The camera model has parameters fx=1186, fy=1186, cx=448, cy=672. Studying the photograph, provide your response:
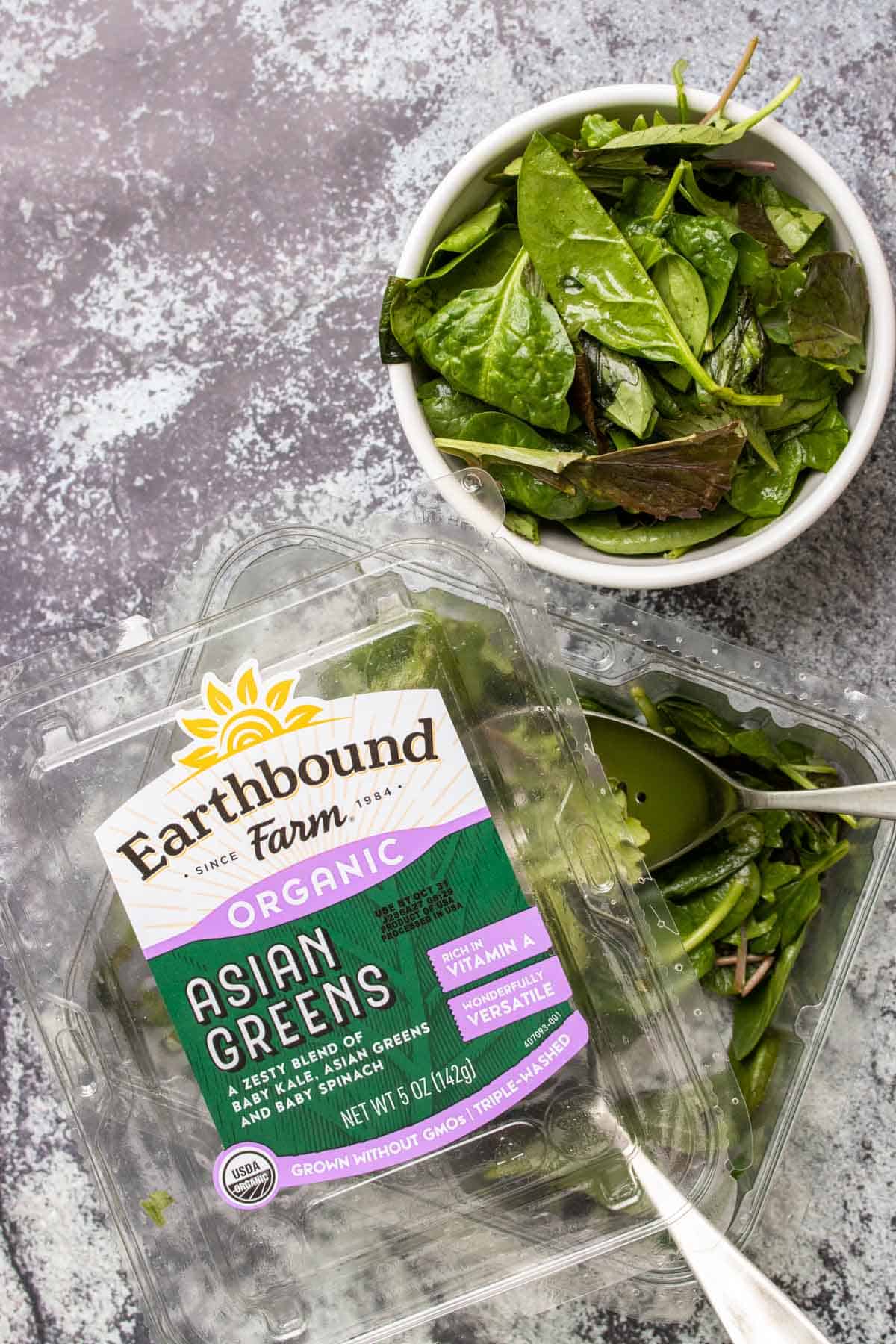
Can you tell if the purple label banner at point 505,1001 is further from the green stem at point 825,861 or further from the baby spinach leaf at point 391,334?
the baby spinach leaf at point 391,334

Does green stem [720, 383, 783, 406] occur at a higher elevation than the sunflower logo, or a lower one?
higher

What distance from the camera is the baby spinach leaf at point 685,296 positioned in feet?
2.88

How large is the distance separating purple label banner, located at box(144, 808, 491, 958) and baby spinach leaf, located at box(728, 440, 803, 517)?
0.36m

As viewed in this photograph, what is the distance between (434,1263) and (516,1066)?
0.61 ft

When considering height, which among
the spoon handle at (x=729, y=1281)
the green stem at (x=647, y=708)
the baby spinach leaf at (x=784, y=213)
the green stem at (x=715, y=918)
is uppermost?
the baby spinach leaf at (x=784, y=213)

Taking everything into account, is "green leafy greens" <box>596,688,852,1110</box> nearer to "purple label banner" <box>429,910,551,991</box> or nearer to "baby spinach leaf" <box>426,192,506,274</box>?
"purple label banner" <box>429,910,551,991</box>

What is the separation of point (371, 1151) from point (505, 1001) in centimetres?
14

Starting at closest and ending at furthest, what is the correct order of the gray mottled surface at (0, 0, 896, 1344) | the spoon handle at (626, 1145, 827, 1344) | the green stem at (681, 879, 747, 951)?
the spoon handle at (626, 1145, 827, 1344) → the green stem at (681, 879, 747, 951) → the gray mottled surface at (0, 0, 896, 1344)

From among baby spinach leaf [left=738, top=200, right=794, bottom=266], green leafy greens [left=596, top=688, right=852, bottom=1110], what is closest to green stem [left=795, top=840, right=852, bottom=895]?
green leafy greens [left=596, top=688, right=852, bottom=1110]

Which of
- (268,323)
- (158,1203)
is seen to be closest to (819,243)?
(268,323)

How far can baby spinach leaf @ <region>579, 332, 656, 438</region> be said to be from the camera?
89cm

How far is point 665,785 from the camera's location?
3.26 ft

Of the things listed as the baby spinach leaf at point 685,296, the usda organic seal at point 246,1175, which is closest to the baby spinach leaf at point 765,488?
the baby spinach leaf at point 685,296

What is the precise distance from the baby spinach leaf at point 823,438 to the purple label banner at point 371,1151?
489mm
